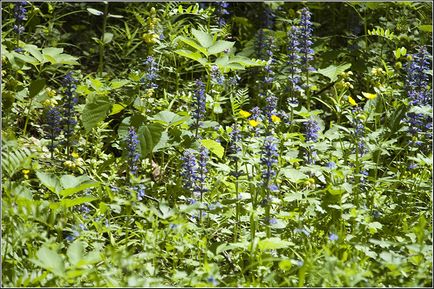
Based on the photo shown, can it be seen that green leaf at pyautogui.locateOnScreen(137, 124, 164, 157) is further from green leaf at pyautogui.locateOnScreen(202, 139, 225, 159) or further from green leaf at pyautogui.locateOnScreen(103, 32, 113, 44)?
green leaf at pyautogui.locateOnScreen(103, 32, 113, 44)

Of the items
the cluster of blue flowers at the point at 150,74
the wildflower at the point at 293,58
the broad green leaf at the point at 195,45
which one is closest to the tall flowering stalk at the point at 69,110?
the cluster of blue flowers at the point at 150,74

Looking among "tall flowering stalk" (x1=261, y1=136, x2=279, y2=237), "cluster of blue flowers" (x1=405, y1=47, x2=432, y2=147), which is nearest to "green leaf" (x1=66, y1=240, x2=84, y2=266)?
"tall flowering stalk" (x1=261, y1=136, x2=279, y2=237)

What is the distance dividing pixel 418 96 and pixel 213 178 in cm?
117

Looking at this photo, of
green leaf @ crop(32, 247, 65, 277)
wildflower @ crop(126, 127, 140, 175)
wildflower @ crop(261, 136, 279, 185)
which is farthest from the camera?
wildflower @ crop(126, 127, 140, 175)

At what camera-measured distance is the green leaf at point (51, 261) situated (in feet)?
8.95

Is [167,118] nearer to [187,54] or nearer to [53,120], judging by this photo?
[187,54]

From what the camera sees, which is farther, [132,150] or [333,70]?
[333,70]

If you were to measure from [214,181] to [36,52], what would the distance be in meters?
1.16

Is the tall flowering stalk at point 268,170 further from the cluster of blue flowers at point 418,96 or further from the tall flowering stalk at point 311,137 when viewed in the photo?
the cluster of blue flowers at point 418,96

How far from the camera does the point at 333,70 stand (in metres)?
4.64

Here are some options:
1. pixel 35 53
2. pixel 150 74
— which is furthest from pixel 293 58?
pixel 35 53

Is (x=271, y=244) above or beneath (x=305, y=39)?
beneath

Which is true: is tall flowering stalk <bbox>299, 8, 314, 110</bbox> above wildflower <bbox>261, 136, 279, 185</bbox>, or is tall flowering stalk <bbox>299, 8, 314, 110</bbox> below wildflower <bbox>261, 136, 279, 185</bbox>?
above

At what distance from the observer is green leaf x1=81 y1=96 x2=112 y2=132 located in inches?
155
